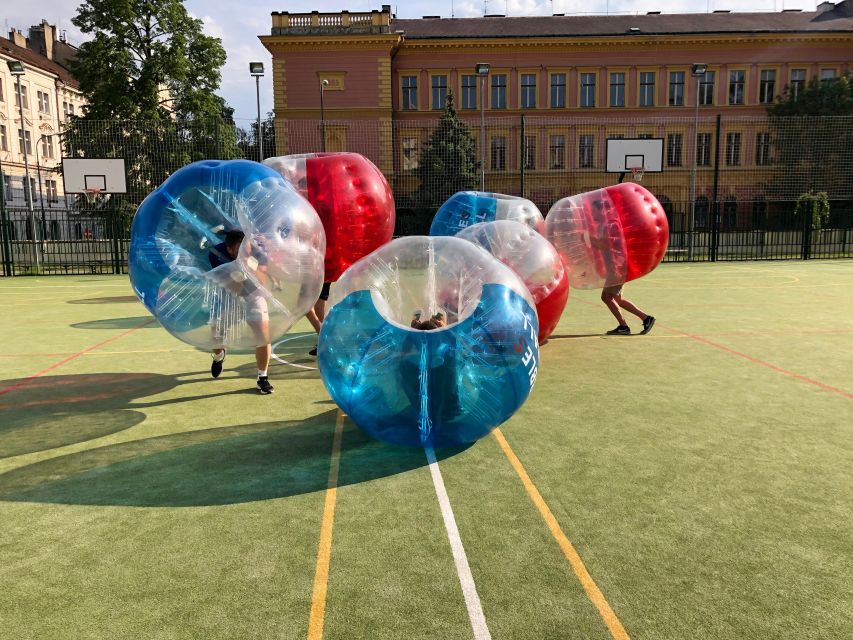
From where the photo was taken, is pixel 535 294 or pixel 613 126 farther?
pixel 613 126

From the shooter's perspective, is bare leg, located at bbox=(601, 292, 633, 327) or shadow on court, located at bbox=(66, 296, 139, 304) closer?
bare leg, located at bbox=(601, 292, 633, 327)

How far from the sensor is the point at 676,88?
50.8 meters

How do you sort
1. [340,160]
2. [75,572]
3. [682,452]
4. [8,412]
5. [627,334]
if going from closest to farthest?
[75,572]
[682,452]
[8,412]
[340,160]
[627,334]

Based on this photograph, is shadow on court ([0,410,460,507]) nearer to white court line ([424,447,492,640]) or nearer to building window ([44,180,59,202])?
white court line ([424,447,492,640])

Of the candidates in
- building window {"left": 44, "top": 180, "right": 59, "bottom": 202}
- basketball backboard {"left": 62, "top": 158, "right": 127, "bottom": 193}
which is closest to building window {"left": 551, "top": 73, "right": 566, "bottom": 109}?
basketball backboard {"left": 62, "top": 158, "right": 127, "bottom": 193}

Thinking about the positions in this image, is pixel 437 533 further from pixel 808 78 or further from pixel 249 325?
pixel 808 78

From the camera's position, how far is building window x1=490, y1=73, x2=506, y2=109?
5019 centimetres

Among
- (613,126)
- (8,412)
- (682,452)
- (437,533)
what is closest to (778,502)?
(682,452)

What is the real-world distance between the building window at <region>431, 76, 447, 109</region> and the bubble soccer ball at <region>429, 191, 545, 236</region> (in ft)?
134

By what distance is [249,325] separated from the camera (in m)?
5.91

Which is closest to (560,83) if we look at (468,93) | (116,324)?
(468,93)

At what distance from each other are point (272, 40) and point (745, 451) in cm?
4835

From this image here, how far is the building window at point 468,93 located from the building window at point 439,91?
4.84ft

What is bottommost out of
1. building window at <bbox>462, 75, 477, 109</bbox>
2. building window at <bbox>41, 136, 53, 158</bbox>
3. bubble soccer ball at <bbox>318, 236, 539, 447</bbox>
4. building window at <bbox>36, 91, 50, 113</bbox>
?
bubble soccer ball at <bbox>318, 236, 539, 447</bbox>
